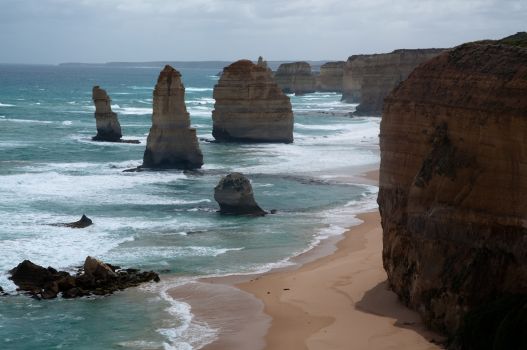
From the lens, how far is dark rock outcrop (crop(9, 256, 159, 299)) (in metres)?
22.6

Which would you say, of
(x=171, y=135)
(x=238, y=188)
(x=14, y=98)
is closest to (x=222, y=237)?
(x=238, y=188)

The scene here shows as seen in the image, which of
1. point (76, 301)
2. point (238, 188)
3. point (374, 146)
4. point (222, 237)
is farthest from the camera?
point (374, 146)

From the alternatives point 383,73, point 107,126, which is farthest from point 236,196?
point 383,73

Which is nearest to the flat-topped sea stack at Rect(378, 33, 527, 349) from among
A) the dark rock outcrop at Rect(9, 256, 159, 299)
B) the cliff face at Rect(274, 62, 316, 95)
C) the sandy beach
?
the sandy beach

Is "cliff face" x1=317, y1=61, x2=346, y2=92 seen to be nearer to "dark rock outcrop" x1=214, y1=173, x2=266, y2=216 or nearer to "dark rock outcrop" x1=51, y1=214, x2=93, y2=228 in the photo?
"dark rock outcrop" x1=214, y1=173, x2=266, y2=216

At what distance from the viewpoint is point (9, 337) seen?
19375 mm

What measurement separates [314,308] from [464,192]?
5.20 m

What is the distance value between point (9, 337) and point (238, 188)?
14.9 meters

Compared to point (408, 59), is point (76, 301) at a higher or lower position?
lower

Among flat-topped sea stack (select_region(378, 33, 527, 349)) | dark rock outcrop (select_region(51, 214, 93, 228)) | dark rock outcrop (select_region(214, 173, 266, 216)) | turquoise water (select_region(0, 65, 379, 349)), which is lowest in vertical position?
turquoise water (select_region(0, 65, 379, 349))

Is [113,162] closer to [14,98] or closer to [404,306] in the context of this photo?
[404,306]

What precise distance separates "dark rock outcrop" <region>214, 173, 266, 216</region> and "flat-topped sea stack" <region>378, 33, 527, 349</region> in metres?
13.8

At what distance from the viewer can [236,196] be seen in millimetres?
33375

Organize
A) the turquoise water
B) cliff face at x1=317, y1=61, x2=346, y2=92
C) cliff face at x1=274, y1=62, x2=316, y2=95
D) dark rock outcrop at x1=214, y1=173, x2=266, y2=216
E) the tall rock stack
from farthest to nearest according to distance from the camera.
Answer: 1. cliff face at x1=317, y1=61, x2=346, y2=92
2. cliff face at x1=274, y1=62, x2=316, y2=95
3. the tall rock stack
4. dark rock outcrop at x1=214, y1=173, x2=266, y2=216
5. the turquoise water
